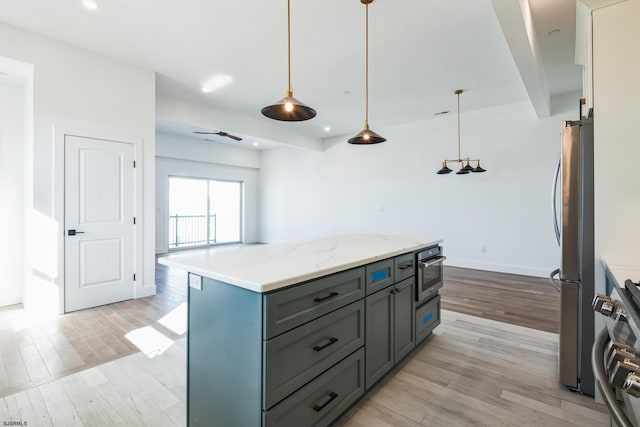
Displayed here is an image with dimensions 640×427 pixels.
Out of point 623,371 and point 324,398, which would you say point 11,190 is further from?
point 623,371

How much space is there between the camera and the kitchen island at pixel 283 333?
126cm

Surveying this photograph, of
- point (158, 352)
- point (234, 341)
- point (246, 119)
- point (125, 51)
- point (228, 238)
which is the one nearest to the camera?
point (234, 341)

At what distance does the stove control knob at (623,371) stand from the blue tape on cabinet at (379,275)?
1203mm

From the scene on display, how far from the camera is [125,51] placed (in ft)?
11.4

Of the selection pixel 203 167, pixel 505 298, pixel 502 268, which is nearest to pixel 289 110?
pixel 505 298

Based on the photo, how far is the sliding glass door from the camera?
8180 millimetres

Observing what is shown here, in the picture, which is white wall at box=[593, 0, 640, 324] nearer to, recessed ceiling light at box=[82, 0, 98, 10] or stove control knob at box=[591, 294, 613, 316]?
stove control knob at box=[591, 294, 613, 316]

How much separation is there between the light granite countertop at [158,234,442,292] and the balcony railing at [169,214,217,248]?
22.7 ft

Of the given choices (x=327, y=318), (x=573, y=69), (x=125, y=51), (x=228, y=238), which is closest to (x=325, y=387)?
(x=327, y=318)

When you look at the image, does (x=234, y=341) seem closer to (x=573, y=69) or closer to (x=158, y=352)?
(x=158, y=352)

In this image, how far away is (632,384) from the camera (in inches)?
24.6

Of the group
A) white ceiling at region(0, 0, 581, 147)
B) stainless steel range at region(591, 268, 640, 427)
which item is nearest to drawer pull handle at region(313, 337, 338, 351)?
stainless steel range at region(591, 268, 640, 427)

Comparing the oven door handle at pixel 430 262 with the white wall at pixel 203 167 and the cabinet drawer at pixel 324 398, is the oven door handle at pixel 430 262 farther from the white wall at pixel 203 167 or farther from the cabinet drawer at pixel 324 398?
the white wall at pixel 203 167

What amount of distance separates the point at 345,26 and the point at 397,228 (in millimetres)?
4534
